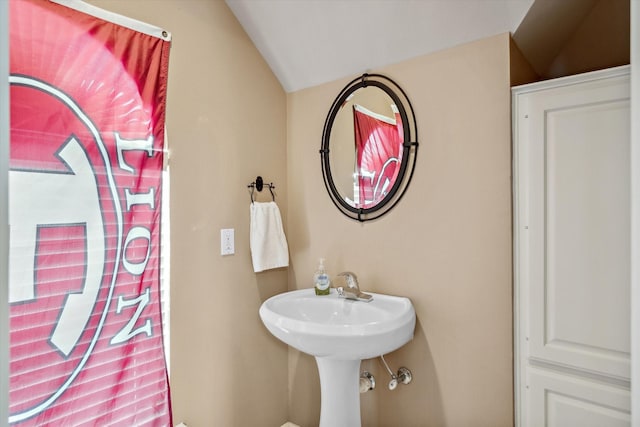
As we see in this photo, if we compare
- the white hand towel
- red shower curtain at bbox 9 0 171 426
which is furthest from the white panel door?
red shower curtain at bbox 9 0 171 426

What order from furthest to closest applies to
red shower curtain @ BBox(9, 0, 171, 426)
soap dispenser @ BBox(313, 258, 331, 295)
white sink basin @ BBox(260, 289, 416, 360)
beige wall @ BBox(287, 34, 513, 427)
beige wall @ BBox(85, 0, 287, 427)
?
soap dispenser @ BBox(313, 258, 331, 295)
beige wall @ BBox(85, 0, 287, 427)
beige wall @ BBox(287, 34, 513, 427)
white sink basin @ BBox(260, 289, 416, 360)
red shower curtain @ BBox(9, 0, 171, 426)

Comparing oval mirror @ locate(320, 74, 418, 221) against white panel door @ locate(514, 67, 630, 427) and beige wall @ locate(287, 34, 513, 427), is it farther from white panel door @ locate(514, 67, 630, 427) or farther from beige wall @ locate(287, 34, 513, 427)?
white panel door @ locate(514, 67, 630, 427)

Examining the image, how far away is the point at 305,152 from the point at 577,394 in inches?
61.2

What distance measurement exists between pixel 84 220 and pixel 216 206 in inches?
22.0

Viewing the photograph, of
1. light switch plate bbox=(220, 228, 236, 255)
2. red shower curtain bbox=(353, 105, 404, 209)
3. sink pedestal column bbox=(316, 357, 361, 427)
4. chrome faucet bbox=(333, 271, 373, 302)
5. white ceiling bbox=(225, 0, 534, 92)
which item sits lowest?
sink pedestal column bbox=(316, 357, 361, 427)

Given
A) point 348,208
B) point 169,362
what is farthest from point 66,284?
point 348,208

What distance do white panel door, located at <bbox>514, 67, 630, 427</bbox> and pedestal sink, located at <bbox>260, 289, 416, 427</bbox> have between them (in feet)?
1.58

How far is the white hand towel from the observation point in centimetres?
181

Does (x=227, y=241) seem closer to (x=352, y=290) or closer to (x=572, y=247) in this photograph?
(x=352, y=290)

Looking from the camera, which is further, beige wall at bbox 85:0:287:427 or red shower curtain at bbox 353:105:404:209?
red shower curtain at bbox 353:105:404:209

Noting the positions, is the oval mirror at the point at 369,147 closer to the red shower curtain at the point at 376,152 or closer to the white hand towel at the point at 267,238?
the red shower curtain at the point at 376,152

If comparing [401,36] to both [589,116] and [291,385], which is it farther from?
[291,385]

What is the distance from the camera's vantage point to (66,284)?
1190 mm

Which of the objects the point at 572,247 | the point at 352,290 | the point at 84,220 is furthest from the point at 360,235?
the point at 84,220
